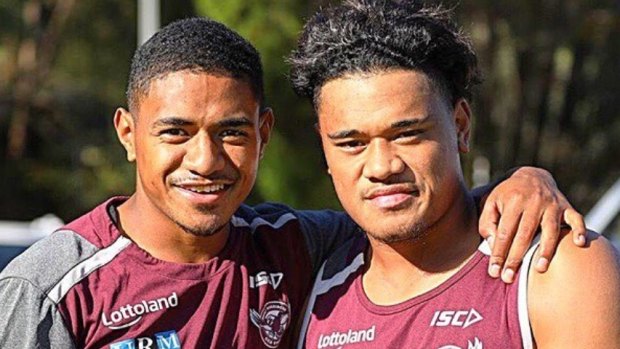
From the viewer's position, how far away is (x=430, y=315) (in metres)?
3.49

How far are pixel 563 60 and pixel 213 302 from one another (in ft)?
40.4

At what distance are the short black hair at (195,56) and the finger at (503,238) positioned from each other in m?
0.89

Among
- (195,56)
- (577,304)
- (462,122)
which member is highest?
(195,56)

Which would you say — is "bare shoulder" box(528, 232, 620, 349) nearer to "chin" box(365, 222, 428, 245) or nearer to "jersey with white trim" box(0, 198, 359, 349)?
"chin" box(365, 222, 428, 245)

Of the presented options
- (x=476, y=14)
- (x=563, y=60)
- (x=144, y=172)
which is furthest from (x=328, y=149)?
(x=563, y=60)

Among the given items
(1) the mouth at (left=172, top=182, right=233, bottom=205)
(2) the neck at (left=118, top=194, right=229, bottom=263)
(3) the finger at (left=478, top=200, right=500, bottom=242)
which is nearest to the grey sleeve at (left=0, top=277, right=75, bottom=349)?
(2) the neck at (left=118, top=194, right=229, bottom=263)

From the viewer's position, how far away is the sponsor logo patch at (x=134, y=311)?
144 inches

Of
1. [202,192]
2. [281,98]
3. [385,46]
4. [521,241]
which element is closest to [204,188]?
[202,192]

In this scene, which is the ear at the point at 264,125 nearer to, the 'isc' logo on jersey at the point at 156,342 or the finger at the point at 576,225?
the 'isc' logo on jersey at the point at 156,342

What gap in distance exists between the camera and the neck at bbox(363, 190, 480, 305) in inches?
143

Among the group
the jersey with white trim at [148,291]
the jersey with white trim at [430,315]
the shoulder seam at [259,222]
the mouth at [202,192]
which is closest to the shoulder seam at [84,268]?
the jersey with white trim at [148,291]

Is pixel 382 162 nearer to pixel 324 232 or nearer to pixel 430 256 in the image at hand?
pixel 430 256

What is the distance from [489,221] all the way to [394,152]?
345 millimetres

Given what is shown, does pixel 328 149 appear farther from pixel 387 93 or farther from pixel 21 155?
pixel 21 155
